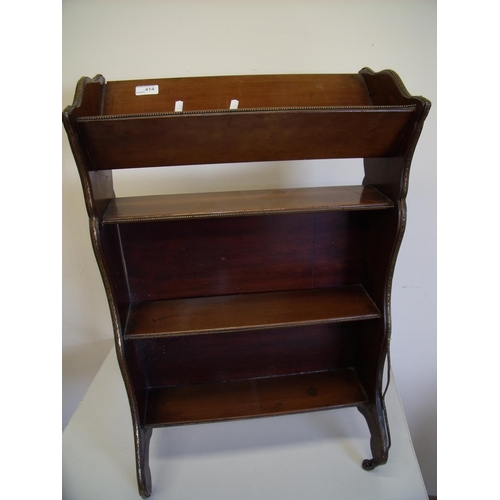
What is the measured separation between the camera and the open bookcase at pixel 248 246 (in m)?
0.96

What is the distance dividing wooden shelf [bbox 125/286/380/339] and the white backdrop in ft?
1.57

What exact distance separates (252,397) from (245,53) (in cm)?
130

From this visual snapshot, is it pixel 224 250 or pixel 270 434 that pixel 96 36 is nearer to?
pixel 224 250

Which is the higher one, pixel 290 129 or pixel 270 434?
pixel 290 129

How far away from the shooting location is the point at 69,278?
1631mm

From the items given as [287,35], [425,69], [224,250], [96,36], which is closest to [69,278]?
[224,250]

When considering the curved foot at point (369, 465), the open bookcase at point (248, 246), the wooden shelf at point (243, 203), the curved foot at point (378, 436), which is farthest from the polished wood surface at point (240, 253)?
the curved foot at point (369, 465)

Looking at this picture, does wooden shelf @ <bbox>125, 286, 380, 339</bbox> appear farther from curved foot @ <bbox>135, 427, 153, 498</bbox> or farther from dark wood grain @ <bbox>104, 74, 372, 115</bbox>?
dark wood grain @ <bbox>104, 74, 372, 115</bbox>

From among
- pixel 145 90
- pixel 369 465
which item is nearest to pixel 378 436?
pixel 369 465

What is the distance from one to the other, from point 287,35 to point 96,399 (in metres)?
1.64

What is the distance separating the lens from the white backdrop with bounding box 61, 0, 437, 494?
4.30 feet

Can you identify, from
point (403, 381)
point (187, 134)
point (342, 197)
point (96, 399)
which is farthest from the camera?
point (403, 381)

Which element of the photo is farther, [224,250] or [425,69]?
[425,69]

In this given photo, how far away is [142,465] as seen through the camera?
116cm
